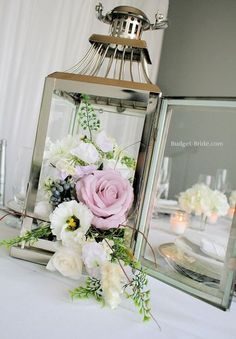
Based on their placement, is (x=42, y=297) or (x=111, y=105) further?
(x=111, y=105)

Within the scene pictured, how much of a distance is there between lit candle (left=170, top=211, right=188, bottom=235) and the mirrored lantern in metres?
0.10

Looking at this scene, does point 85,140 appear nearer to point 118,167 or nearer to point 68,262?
point 118,167

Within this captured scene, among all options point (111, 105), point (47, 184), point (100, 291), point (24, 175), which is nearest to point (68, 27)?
point (24, 175)

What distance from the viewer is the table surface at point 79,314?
47 cm

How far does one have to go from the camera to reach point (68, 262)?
1.96 ft

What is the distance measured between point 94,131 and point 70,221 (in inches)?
8.6

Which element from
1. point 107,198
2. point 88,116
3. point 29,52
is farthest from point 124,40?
point 29,52

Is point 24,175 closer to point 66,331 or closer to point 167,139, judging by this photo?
point 167,139

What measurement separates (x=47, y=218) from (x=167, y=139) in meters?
0.31

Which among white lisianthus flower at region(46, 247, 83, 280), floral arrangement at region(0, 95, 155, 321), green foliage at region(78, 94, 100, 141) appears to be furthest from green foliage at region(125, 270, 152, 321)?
green foliage at region(78, 94, 100, 141)

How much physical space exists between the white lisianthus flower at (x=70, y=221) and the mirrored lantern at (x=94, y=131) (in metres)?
0.06

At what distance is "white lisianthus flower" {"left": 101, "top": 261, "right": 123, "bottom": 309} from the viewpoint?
20.6 inches

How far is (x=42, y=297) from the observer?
21.5 inches

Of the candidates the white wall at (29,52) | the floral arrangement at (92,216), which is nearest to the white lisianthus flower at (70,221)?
the floral arrangement at (92,216)
